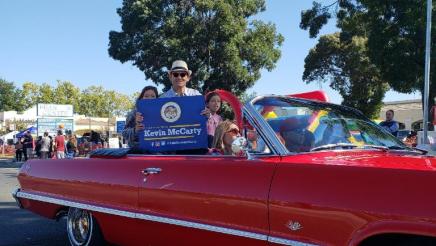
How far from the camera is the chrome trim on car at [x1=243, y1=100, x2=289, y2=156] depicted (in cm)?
344

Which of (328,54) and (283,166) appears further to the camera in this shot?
(328,54)

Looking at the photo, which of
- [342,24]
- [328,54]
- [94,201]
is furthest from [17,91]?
[94,201]

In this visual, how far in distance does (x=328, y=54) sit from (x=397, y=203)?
1291 inches

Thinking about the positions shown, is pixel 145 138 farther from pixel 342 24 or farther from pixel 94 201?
pixel 342 24

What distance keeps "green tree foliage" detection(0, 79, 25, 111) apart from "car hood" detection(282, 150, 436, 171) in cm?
8528

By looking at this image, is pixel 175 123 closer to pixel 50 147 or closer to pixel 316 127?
pixel 316 127

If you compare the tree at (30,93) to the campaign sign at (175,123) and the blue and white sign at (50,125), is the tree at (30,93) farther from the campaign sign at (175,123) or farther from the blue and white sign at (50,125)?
the campaign sign at (175,123)

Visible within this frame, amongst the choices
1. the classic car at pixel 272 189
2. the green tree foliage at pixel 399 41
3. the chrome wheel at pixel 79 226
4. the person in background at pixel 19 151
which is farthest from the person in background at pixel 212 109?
the person in background at pixel 19 151

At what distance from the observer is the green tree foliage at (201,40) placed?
23.7 metres

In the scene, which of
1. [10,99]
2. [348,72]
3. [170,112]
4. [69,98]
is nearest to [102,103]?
[69,98]

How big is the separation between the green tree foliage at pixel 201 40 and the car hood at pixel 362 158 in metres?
20.2

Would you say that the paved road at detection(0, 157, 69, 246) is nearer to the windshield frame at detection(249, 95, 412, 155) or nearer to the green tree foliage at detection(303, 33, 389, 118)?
the windshield frame at detection(249, 95, 412, 155)

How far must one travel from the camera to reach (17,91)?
277ft

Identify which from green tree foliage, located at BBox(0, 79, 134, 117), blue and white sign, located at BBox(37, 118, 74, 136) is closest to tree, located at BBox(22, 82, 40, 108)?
green tree foliage, located at BBox(0, 79, 134, 117)
